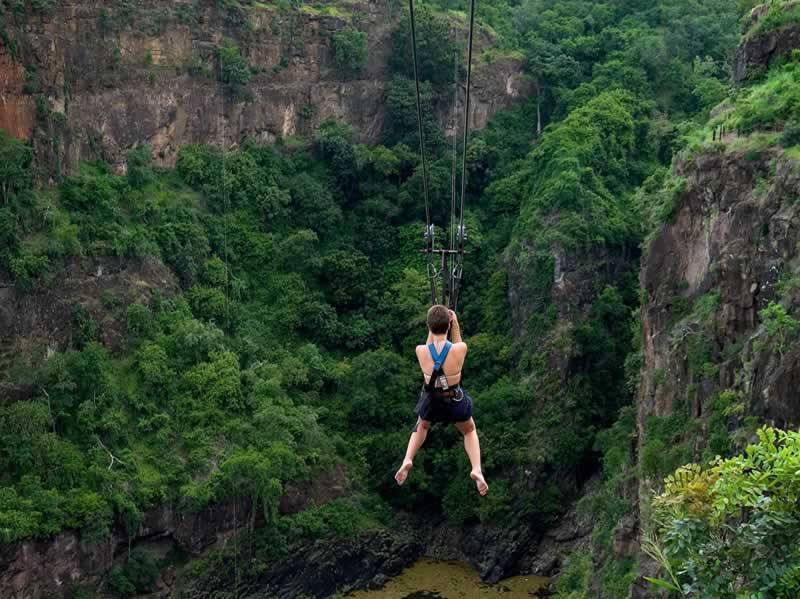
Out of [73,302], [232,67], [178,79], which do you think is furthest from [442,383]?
[232,67]

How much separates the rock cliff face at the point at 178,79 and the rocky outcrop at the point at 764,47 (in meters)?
18.3

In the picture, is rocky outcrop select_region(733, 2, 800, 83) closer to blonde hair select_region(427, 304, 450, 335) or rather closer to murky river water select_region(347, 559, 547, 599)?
murky river water select_region(347, 559, 547, 599)

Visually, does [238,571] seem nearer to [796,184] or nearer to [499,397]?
[499,397]

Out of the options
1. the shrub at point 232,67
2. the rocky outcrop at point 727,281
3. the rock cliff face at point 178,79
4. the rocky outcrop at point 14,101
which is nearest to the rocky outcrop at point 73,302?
the rock cliff face at point 178,79

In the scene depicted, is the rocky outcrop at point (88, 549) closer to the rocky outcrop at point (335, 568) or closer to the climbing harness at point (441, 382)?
the rocky outcrop at point (335, 568)

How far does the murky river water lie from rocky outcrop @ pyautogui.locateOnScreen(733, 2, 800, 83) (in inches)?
581

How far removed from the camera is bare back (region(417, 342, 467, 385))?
Result: 488 inches

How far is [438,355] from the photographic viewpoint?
12.4 meters

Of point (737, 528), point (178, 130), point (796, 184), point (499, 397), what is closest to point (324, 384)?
point (499, 397)

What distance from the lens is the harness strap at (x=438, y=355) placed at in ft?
40.5

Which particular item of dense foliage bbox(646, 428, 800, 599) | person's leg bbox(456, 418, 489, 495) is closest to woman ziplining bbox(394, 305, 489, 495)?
person's leg bbox(456, 418, 489, 495)

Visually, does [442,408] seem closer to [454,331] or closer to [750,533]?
[454,331]

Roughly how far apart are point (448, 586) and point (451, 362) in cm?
2316

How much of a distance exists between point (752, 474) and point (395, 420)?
26.3 meters
